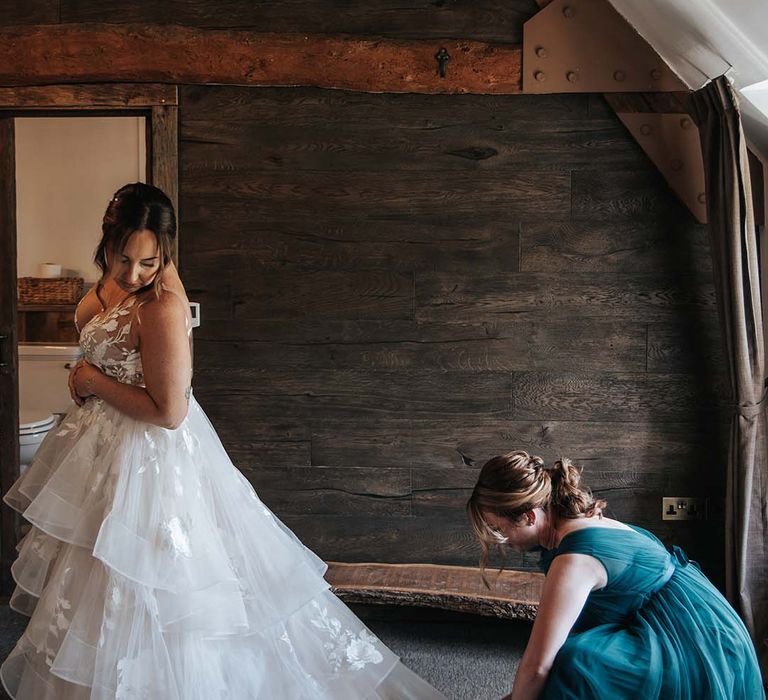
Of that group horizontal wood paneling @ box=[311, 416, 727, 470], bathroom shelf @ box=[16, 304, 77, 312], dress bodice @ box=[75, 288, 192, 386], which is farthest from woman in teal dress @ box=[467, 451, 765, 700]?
bathroom shelf @ box=[16, 304, 77, 312]

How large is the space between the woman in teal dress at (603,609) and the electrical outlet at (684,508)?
1242mm

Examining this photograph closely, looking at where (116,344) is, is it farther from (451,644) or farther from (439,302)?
(451,644)

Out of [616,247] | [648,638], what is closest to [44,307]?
[616,247]

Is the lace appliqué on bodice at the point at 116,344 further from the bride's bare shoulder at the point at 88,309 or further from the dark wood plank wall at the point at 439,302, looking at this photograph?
the dark wood plank wall at the point at 439,302

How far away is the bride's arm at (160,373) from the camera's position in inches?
75.2

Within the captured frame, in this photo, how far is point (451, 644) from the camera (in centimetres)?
303

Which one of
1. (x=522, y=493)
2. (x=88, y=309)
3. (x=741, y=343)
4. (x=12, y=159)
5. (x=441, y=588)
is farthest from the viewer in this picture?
(x=12, y=159)

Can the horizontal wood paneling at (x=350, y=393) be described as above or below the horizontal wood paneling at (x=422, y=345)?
below

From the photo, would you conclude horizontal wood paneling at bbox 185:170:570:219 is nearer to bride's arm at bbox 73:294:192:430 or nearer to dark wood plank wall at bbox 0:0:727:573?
dark wood plank wall at bbox 0:0:727:573

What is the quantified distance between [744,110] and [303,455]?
209 centimetres

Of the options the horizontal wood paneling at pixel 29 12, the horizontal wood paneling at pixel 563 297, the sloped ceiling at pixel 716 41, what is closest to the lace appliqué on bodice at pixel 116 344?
the horizontal wood paneling at pixel 563 297

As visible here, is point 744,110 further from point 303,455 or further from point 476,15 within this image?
point 303,455

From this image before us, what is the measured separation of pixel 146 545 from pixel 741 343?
82.7 inches

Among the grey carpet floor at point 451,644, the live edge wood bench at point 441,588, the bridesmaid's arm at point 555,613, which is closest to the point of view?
the bridesmaid's arm at point 555,613
